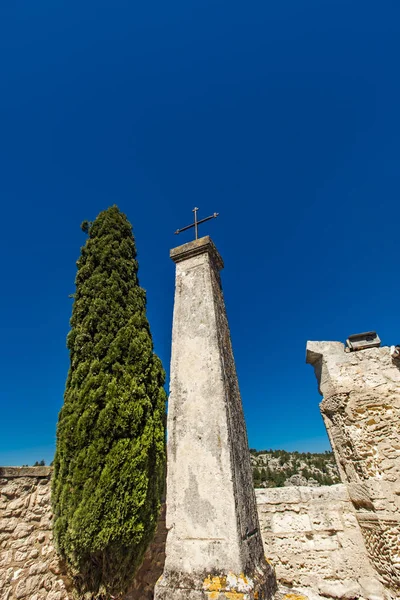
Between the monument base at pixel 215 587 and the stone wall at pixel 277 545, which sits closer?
the monument base at pixel 215 587

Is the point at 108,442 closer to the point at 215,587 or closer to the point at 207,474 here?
the point at 207,474

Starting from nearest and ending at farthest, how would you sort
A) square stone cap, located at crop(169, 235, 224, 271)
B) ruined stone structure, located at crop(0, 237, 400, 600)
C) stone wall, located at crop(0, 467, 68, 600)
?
ruined stone structure, located at crop(0, 237, 400, 600) → stone wall, located at crop(0, 467, 68, 600) → square stone cap, located at crop(169, 235, 224, 271)

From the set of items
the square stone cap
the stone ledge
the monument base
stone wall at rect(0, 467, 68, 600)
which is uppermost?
the square stone cap

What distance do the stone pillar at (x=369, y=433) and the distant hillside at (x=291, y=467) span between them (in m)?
8.75

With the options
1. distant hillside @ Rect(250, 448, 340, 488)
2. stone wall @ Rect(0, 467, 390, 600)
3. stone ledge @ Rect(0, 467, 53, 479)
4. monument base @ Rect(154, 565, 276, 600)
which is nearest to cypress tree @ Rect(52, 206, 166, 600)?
stone ledge @ Rect(0, 467, 53, 479)

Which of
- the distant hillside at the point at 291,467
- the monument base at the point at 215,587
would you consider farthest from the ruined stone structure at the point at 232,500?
Answer: the distant hillside at the point at 291,467

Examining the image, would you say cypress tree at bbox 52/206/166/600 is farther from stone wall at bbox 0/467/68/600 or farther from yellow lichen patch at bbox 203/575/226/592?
yellow lichen patch at bbox 203/575/226/592

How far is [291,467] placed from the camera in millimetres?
17891

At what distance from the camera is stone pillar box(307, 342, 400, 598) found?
3809 millimetres

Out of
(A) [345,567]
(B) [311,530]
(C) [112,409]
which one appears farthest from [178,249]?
(A) [345,567]

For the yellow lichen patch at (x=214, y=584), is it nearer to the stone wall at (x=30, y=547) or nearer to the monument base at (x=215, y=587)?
the monument base at (x=215, y=587)

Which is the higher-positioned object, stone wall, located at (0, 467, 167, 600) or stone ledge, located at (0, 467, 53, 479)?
stone ledge, located at (0, 467, 53, 479)

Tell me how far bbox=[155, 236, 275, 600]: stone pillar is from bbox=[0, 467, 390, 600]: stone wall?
6.02 feet

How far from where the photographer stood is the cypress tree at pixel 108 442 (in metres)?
3.49
